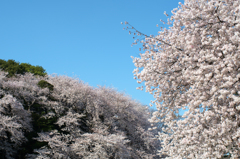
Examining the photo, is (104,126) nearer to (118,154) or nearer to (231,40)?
(118,154)

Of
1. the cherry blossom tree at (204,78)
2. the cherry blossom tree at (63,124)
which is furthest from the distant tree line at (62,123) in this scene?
the cherry blossom tree at (204,78)

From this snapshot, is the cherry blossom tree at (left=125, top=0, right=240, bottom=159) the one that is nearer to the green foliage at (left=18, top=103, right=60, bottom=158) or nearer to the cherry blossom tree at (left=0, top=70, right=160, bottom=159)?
the cherry blossom tree at (left=0, top=70, right=160, bottom=159)

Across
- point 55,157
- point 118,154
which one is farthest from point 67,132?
point 118,154

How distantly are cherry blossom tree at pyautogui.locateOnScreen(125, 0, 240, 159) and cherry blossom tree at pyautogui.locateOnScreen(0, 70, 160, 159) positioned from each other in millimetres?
11778

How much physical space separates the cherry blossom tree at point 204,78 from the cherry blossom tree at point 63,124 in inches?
464

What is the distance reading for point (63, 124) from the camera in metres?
21.7

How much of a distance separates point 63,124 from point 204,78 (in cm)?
1756

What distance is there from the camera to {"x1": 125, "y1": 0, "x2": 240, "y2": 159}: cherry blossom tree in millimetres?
6570

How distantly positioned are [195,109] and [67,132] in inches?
682

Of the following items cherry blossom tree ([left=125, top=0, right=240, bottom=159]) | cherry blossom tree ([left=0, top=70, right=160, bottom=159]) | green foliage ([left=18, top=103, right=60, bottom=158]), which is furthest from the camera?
green foliage ([left=18, top=103, right=60, bottom=158])

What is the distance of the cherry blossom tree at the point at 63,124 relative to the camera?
58.3 ft

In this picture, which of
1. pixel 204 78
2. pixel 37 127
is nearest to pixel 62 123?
pixel 37 127

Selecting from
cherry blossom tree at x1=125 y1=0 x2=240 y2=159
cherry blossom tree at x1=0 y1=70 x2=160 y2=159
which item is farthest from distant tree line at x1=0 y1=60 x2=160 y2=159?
cherry blossom tree at x1=125 y1=0 x2=240 y2=159

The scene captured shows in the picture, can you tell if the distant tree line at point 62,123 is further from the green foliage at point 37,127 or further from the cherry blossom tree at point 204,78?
the cherry blossom tree at point 204,78
